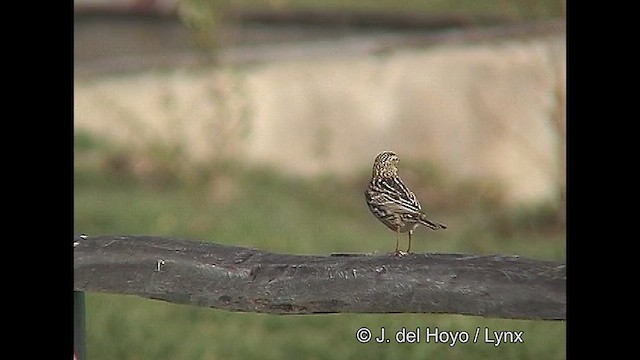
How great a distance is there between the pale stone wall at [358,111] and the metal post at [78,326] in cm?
406

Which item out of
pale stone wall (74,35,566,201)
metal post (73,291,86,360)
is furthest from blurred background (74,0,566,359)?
metal post (73,291,86,360)

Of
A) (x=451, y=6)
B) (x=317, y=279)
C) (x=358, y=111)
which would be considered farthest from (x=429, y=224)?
(x=451, y=6)

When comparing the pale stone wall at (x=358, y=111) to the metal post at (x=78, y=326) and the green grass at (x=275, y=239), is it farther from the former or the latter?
the metal post at (x=78, y=326)

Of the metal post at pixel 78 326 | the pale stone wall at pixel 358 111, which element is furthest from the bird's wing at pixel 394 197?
the pale stone wall at pixel 358 111

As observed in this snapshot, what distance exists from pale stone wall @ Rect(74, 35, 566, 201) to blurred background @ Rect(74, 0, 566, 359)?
0.04 feet

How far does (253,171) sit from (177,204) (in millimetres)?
793

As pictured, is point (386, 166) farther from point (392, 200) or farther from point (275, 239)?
point (275, 239)

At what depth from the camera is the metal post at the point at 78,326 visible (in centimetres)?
258

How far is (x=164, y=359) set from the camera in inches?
170

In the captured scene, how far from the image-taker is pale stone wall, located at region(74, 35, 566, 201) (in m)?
6.64

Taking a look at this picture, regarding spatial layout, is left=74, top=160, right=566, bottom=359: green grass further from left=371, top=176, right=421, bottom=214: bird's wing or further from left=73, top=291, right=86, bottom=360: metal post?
left=73, top=291, right=86, bottom=360: metal post

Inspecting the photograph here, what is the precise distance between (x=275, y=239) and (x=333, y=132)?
5.16 ft
